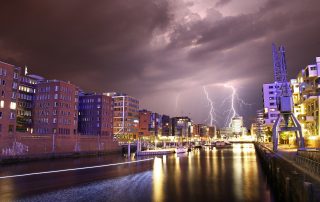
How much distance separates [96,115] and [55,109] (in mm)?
39606

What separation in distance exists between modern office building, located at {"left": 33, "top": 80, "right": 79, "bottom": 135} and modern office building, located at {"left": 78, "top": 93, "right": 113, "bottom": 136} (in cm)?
2908

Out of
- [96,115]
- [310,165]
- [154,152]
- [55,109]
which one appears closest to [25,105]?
[55,109]

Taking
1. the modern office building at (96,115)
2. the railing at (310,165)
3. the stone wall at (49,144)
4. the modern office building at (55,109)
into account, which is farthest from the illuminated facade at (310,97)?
the modern office building at (96,115)

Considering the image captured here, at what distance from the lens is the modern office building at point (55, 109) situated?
11444 centimetres

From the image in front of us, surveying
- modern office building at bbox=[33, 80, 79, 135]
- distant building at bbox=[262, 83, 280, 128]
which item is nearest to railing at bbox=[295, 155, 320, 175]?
modern office building at bbox=[33, 80, 79, 135]

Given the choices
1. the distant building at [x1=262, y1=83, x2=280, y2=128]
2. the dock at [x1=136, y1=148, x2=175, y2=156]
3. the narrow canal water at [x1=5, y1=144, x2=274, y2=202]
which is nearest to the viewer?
the narrow canal water at [x1=5, y1=144, x2=274, y2=202]

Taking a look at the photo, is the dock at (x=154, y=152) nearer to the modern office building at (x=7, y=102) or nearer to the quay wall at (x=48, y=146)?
the quay wall at (x=48, y=146)

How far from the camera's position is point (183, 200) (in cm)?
3916

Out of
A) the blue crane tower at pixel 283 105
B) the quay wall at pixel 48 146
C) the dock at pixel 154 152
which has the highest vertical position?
the blue crane tower at pixel 283 105

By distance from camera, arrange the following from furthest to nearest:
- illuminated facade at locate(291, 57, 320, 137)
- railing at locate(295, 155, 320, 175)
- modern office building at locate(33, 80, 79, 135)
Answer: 1. modern office building at locate(33, 80, 79, 135)
2. illuminated facade at locate(291, 57, 320, 137)
3. railing at locate(295, 155, 320, 175)

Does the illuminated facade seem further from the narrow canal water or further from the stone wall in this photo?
the stone wall

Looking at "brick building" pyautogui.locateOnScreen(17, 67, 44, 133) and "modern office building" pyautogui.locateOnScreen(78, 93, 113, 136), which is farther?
"modern office building" pyautogui.locateOnScreen(78, 93, 113, 136)

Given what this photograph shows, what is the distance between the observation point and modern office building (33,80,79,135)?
114438mm

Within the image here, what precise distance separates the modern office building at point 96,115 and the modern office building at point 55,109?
29079mm
